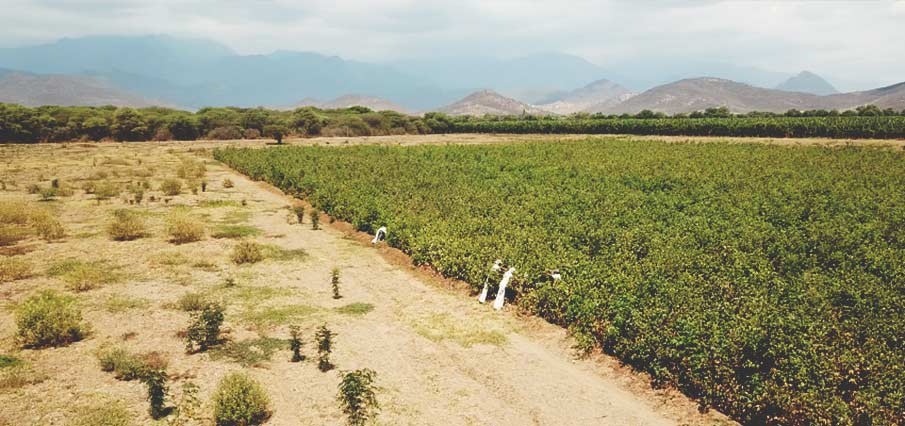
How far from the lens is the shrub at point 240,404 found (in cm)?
789

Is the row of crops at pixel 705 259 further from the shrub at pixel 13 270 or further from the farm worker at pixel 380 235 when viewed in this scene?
the shrub at pixel 13 270

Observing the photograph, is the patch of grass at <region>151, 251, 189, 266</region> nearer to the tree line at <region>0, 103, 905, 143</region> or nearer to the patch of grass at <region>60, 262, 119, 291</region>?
the patch of grass at <region>60, 262, 119, 291</region>

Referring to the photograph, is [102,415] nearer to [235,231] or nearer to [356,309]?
[356,309]

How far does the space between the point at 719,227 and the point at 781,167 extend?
55.6ft

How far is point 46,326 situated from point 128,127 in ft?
235

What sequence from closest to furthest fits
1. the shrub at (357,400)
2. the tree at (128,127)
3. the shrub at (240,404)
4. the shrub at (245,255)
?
the shrub at (240,404) < the shrub at (357,400) < the shrub at (245,255) < the tree at (128,127)

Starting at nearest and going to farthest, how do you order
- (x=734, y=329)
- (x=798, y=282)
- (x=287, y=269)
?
1. (x=734, y=329)
2. (x=798, y=282)
3. (x=287, y=269)

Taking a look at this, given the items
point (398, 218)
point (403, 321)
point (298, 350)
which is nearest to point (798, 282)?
point (403, 321)

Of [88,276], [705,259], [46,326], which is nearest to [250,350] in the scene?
[46,326]

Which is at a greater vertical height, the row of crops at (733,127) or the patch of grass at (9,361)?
the row of crops at (733,127)

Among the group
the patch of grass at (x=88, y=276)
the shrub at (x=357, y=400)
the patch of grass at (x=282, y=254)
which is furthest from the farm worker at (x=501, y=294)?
the patch of grass at (x=88, y=276)

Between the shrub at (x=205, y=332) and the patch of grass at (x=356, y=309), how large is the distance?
8.58 ft

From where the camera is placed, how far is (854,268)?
40.1 ft

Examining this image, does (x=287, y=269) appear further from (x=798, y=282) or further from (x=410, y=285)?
(x=798, y=282)
